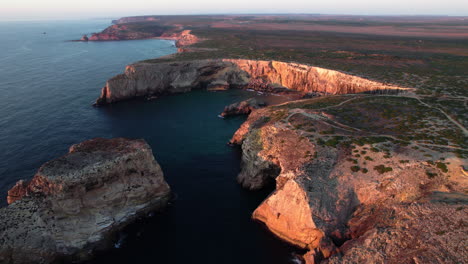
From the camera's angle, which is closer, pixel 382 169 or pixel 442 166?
pixel 442 166

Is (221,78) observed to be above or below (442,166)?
above

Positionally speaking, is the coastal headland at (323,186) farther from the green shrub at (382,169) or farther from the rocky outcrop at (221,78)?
the rocky outcrop at (221,78)

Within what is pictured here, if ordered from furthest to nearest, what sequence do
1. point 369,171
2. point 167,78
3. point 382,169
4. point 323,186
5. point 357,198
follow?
point 167,78 → point 369,171 → point 382,169 → point 323,186 → point 357,198

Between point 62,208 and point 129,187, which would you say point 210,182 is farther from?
point 62,208

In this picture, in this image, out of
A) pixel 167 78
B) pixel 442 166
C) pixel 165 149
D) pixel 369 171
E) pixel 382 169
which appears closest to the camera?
pixel 442 166

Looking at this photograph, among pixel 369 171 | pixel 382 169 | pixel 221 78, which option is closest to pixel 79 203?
pixel 369 171

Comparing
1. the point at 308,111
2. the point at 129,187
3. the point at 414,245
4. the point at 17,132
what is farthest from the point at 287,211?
the point at 17,132

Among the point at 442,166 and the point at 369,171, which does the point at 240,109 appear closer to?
the point at 369,171
